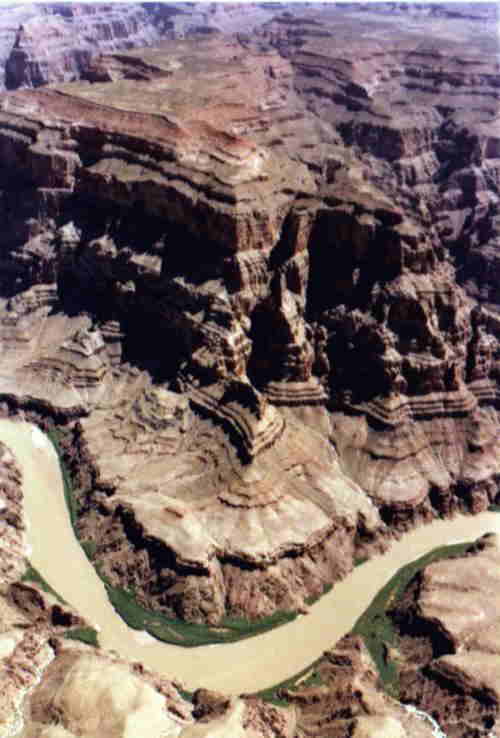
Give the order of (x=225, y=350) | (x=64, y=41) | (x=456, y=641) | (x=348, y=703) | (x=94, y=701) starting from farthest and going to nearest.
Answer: (x=64, y=41)
(x=225, y=350)
(x=456, y=641)
(x=348, y=703)
(x=94, y=701)

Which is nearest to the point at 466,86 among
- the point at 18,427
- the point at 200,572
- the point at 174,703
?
the point at 18,427

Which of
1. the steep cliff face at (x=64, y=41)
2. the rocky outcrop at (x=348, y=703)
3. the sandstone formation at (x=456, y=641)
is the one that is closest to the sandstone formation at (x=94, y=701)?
the rocky outcrop at (x=348, y=703)

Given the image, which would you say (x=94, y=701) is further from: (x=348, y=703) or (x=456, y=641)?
(x=456, y=641)

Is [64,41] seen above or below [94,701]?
above

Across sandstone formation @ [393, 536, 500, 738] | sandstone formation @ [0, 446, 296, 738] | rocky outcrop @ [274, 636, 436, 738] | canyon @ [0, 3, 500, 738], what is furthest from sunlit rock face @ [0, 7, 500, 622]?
sandstone formation @ [0, 446, 296, 738]

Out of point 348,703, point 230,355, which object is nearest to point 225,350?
point 230,355

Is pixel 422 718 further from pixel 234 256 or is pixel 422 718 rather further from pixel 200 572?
pixel 234 256

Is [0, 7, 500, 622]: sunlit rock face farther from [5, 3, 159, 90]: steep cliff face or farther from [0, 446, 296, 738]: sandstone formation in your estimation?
[5, 3, 159, 90]: steep cliff face
